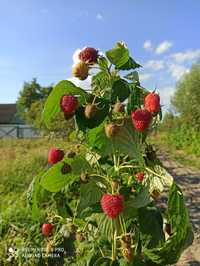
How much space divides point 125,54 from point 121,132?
9.3 inches

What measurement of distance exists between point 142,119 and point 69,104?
0.64 ft

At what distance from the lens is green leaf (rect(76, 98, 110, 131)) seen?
1126mm

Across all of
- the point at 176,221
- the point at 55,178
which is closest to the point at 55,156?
the point at 55,178

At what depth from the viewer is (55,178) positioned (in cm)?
125

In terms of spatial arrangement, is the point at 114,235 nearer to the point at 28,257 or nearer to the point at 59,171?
the point at 59,171

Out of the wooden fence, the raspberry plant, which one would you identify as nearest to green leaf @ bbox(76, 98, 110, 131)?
the raspberry plant

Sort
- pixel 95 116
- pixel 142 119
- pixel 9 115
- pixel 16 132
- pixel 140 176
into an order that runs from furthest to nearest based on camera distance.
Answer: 1. pixel 9 115
2. pixel 16 132
3. pixel 140 176
4. pixel 95 116
5. pixel 142 119

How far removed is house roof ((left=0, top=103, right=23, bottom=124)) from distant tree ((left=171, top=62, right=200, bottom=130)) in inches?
771

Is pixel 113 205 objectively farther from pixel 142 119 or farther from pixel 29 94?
pixel 29 94

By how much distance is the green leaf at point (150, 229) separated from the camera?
1202 millimetres

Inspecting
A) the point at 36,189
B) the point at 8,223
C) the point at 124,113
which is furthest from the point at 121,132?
the point at 8,223

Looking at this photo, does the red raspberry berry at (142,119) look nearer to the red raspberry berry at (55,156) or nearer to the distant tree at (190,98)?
the red raspberry berry at (55,156)

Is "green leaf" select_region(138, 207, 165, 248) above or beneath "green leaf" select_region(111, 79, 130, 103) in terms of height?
beneath

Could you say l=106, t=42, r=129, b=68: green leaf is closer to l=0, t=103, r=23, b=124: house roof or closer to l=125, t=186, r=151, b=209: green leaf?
l=125, t=186, r=151, b=209: green leaf
